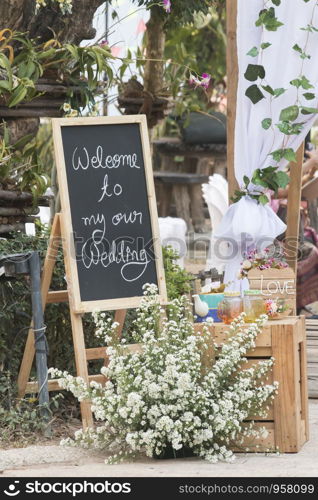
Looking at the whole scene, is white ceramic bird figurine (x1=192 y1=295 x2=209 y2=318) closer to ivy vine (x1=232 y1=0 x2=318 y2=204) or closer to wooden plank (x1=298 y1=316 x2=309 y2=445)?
wooden plank (x1=298 y1=316 x2=309 y2=445)

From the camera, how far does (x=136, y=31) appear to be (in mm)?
6691

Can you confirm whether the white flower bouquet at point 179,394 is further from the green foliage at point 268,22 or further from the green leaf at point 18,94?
the green foliage at point 268,22

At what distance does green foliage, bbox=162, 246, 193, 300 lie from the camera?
5.11 meters

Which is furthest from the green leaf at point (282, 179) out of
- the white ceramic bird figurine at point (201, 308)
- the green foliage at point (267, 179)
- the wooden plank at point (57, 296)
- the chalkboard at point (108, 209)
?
the wooden plank at point (57, 296)

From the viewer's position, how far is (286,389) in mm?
4062

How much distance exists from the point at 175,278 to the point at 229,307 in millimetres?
981

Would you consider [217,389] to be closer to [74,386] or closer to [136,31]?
[74,386]

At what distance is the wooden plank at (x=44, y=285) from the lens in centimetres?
442

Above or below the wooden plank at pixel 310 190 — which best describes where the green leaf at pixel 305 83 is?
above

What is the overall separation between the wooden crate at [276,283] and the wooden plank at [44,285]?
0.88 m

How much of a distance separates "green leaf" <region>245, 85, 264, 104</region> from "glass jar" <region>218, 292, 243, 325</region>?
104 centimetres

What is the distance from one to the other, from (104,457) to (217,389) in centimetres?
53

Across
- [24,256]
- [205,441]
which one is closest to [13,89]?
[24,256]
